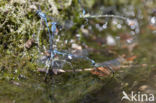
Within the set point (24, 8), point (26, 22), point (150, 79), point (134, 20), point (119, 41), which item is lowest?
point (150, 79)

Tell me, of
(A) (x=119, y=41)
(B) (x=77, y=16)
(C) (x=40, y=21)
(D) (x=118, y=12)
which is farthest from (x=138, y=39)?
(C) (x=40, y=21)

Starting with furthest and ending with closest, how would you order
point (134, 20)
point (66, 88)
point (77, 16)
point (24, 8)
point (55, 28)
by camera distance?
point (134, 20)
point (77, 16)
point (55, 28)
point (24, 8)
point (66, 88)

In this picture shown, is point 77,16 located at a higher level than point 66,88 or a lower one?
higher

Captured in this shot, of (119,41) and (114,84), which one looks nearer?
(114,84)

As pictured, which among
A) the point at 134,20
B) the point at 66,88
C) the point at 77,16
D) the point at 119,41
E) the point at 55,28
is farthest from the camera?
the point at 134,20

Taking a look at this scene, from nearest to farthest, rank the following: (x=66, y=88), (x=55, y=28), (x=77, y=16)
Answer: (x=66, y=88), (x=55, y=28), (x=77, y=16)

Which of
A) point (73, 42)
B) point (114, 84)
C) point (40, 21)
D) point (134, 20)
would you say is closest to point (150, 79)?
point (114, 84)

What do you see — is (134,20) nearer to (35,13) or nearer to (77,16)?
(77,16)

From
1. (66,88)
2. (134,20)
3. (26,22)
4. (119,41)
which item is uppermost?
(134,20)

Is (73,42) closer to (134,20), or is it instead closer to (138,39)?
(138,39)
